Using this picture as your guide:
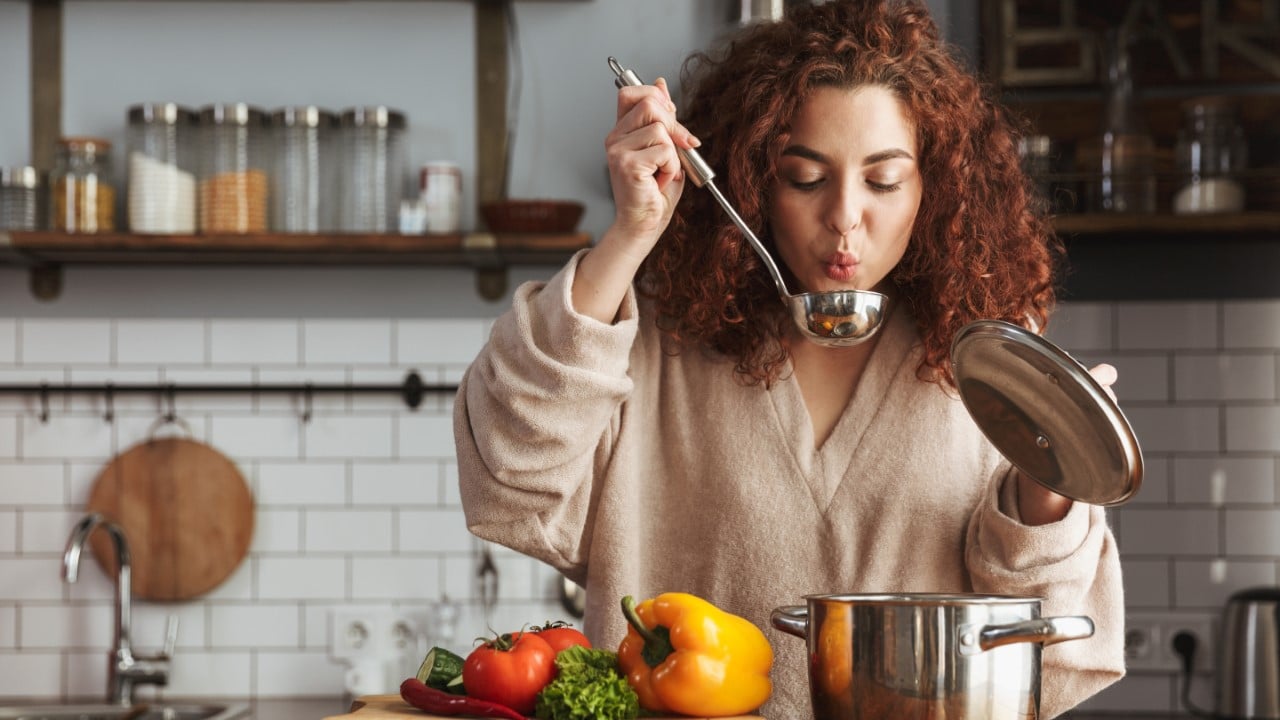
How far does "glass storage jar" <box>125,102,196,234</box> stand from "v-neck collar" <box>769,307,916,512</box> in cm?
174

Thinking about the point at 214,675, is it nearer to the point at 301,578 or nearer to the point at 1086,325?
the point at 301,578

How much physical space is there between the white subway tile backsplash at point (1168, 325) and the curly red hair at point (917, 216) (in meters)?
1.43

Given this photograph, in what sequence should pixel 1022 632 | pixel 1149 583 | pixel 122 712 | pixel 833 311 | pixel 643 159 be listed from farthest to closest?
1. pixel 1149 583
2. pixel 122 712
3. pixel 833 311
4. pixel 643 159
5. pixel 1022 632

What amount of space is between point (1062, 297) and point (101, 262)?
2.09m

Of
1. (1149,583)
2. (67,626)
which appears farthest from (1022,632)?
(67,626)

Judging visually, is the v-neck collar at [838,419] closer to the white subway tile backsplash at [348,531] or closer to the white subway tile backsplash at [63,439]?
the white subway tile backsplash at [348,531]

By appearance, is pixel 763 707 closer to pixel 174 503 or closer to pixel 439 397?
pixel 439 397

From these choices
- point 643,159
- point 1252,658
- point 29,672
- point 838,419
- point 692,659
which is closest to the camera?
point 692,659

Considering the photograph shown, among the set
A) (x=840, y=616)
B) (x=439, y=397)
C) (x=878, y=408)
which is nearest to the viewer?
(x=840, y=616)

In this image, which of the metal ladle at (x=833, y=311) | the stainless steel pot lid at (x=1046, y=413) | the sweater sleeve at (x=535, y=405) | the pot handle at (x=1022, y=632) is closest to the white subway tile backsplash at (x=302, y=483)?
the sweater sleeve at (x=535, y=405)

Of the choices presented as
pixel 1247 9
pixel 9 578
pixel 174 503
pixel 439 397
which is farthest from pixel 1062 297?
pixel 9 578

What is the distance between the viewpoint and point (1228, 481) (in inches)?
108

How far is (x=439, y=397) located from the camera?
9.53 ft

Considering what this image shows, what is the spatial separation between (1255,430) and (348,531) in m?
1.94
